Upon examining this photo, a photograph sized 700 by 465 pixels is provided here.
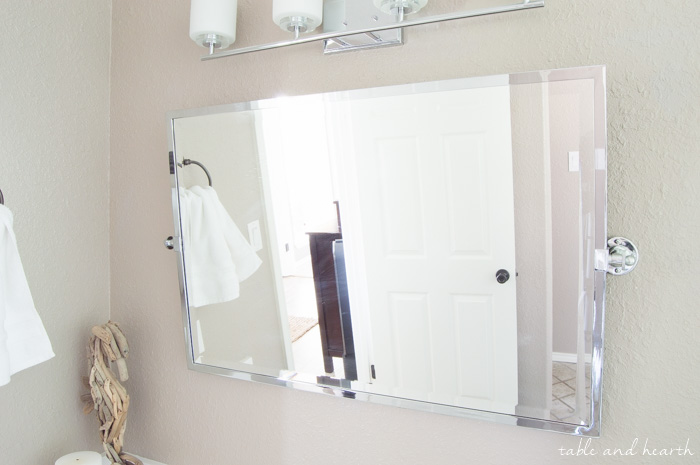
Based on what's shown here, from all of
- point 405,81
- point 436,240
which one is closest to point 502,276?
point 436,240

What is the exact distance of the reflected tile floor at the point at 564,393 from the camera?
75cm

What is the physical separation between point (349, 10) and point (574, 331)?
2.17ft

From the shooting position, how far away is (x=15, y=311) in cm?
88

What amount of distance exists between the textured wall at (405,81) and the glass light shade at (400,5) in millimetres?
68

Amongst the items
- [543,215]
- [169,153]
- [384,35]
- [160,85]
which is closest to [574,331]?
[543,215]

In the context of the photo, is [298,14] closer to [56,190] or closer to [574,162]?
[574,162]

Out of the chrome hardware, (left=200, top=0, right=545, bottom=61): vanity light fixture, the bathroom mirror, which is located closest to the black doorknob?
the bathroom mirror

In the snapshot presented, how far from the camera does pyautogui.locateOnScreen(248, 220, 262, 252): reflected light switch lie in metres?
0.95

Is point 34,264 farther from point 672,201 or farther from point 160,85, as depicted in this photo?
point 672,201

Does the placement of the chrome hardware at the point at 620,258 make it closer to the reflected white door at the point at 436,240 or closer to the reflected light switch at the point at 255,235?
the reflected white door at the point at 436,240

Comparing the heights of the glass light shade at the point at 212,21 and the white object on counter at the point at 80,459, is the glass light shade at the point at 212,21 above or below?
above

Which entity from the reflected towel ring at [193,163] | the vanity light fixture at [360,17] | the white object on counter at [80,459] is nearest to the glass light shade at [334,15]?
the vanity light fixture at [360,17]

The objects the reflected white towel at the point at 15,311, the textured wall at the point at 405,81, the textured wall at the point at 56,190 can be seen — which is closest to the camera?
the textured wall at the point at 405,81

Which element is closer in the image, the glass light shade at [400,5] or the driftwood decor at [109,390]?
the glass light shade at [400,5]
